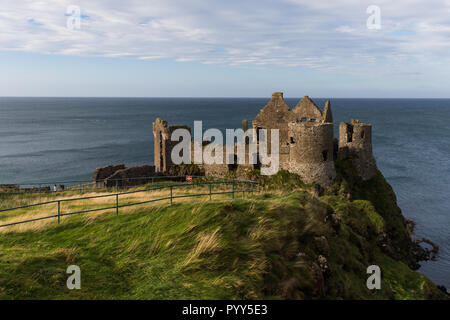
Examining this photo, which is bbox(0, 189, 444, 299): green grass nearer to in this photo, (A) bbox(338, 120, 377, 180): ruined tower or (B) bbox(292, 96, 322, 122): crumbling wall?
(A) bbox(338, 120, 377, 180): ruined tower

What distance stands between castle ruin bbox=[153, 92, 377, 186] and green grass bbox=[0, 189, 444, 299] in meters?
16.8

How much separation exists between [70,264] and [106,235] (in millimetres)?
2304

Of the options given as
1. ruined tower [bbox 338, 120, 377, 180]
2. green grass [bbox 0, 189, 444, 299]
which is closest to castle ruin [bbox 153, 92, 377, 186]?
ruined tower [bbox 338, 120, 377, 180]

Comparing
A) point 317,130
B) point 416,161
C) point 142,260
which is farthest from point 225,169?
point 416,161

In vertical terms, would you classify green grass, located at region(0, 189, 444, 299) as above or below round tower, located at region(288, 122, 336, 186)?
below

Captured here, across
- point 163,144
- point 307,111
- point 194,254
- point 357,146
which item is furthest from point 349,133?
point 194,254

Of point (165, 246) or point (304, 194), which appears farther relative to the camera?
point (304, 194)

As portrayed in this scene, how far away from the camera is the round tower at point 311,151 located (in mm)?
32594

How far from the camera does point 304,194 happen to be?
17141 millimetres

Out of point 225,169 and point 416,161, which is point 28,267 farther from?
point 416,161

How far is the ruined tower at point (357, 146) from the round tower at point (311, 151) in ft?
16.2

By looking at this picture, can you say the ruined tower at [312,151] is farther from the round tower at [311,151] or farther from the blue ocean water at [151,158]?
the blue ocean water at [151,158]

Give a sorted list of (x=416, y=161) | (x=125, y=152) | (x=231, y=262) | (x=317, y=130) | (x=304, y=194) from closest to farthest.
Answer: (x=231, y=262) < (x=304, y=194) < (x=317, y=130) < (x=416, y=161) < (x=125, y=152)

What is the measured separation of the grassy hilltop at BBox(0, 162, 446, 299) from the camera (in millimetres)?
9688
